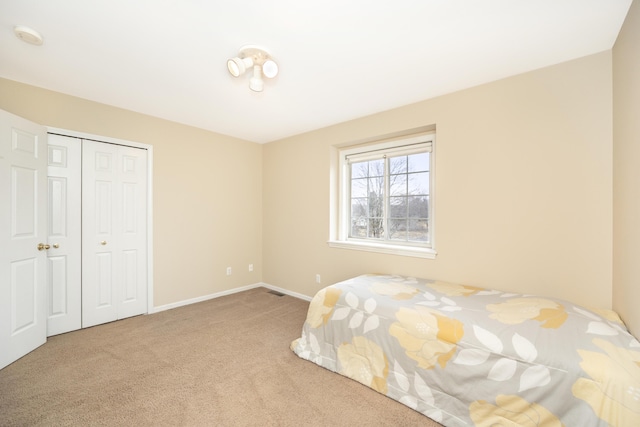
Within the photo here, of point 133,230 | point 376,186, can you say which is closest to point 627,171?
point 376,186

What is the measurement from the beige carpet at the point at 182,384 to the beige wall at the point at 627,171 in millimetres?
1486

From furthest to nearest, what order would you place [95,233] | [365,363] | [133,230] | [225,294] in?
[225,294]
[133,230]
[95,233]
[365,363]

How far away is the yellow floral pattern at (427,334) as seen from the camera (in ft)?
→ 5.30

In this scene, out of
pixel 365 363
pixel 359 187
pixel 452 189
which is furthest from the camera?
pixel 359 187

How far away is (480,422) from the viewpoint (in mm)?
1449

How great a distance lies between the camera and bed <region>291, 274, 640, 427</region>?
1.24 m

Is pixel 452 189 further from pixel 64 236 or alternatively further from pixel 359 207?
pixel 64 236

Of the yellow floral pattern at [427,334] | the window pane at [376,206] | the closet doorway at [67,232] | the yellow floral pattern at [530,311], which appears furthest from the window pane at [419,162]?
the closet doorway at [67,232]

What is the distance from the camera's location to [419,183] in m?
2.95

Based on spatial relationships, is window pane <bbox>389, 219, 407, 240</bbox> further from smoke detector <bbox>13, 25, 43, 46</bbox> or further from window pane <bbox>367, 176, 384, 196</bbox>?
smoke detector <bbox>13, 25, 43, 46</bbox>

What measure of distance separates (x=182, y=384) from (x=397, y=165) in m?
3.02

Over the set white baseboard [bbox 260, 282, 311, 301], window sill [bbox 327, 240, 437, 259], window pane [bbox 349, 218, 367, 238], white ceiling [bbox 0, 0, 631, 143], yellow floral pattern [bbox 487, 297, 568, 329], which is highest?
white ceiling [bbox 0, 0, 631, 143]

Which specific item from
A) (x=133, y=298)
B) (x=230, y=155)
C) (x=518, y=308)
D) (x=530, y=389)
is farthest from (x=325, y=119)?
(x=133, y=298)

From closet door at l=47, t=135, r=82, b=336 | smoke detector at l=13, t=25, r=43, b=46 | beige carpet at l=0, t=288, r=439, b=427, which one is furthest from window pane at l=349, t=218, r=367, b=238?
smoke detector at l=13, t=25, r=43, b=46
